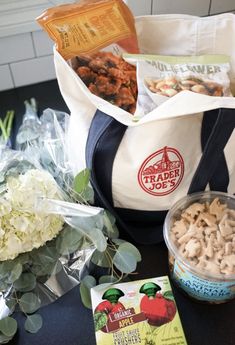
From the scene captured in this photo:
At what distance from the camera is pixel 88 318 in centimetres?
61

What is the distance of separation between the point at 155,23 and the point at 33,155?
328 mm

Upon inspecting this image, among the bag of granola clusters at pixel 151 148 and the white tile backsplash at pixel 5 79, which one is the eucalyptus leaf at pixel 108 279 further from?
the white tile backsplash at pixel 5 79

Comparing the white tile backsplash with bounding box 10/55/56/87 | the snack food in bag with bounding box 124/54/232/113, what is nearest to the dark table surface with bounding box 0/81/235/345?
the snack food in bag with bounding box 124/54/232/113

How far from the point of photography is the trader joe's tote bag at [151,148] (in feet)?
1.78

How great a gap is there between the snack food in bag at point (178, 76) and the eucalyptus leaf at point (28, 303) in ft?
1.07

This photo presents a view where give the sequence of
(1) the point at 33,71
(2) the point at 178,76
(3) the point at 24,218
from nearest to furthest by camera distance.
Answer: (3) the point at 24,218 → (2) the point at 178,76 → (1) the point at 33,71

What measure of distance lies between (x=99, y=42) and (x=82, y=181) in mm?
250

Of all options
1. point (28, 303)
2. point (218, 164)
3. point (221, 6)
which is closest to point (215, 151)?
point (218, 164)

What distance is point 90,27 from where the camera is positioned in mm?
666

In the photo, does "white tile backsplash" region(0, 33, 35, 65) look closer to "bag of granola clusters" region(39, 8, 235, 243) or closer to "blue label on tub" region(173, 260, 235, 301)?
"bag of granola clusters" region(39, 8, 235, 243)

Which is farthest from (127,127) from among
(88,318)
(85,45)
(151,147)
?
(88,318)

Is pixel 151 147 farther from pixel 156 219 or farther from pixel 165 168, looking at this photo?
pixel 156 219

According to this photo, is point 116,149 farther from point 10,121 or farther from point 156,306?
point 10,121

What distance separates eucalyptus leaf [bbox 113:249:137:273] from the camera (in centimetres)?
58
